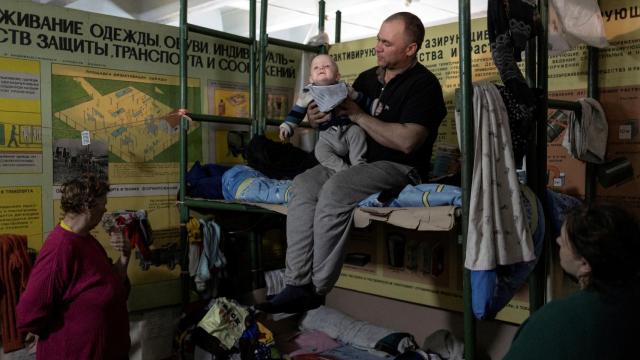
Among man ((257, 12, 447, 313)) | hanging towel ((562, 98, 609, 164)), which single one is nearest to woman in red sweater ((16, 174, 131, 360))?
man ((257, 12, 447, 313))

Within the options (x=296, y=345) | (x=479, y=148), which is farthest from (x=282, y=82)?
(x=479, y=148)

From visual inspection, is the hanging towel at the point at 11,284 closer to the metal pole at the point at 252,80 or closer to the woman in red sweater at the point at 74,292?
the woman in red sweater at the point at 74,292

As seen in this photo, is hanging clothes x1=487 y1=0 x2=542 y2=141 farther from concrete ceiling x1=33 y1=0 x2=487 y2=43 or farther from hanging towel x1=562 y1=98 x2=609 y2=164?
concrete ceiling x1=33 y1=0 x2=487 y2=43

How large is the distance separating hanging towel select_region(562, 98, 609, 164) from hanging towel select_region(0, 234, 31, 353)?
2514mm

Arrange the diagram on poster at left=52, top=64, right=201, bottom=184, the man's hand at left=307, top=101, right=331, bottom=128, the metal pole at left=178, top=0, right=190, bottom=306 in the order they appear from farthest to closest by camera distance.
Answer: the metal pole at left=178, top=0, right=190, bottom=306 < the diagram on poster at left=52, top=64, right=201, bottom=184 < the man's hand at left=307, top=101, right=331, bottom=128

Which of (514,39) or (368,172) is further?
(368,172)

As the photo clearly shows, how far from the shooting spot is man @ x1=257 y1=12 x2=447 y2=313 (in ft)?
7.72

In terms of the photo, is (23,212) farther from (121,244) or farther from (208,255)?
(208,255)

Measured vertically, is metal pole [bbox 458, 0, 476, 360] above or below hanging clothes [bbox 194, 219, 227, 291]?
above

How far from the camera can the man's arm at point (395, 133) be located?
2434mm

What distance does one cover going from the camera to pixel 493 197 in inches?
77.4

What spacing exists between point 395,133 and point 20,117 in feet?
6.11

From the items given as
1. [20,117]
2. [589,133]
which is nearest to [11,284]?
[20,117]

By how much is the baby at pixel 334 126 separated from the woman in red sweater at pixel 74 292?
950 millimetres
